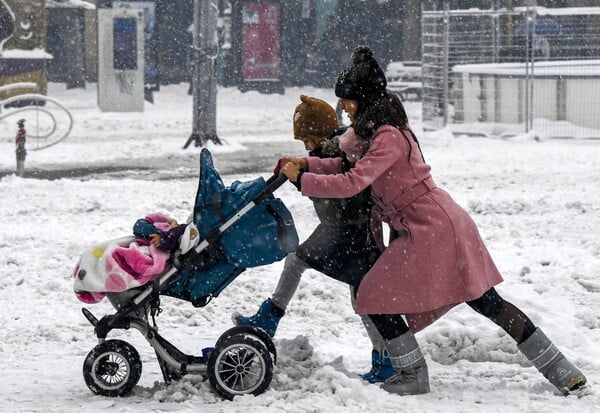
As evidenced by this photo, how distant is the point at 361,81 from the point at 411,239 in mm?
747

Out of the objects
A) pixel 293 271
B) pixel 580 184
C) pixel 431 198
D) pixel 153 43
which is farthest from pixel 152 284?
pixel 153 43

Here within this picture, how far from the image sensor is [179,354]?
5.61 meters

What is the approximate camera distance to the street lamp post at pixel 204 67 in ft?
59.4

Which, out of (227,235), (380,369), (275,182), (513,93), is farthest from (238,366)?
(513,93)

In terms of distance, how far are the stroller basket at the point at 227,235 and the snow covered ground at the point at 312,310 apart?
0.53 metres

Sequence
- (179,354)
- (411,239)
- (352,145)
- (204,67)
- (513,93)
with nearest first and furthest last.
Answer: (411,239), (352,145), (179,354), (204,67), (513,93)

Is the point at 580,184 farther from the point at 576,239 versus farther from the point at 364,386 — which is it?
the point at 364,386

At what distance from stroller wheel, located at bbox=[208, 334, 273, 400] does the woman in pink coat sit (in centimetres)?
50

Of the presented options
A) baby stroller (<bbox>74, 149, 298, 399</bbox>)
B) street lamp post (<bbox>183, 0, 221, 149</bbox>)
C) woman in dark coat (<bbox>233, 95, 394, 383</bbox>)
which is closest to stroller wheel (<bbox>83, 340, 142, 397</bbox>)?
baby stroller (<bbox>74, 149, 298, 399</bbox>)

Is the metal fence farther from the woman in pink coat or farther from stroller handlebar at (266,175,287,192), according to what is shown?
stroller handlebar at (266,175,287,192)

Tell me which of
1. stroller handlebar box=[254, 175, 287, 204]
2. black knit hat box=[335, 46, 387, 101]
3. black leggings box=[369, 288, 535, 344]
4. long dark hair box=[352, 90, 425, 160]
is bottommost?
black leggings box=[369, 288, 535, 344]

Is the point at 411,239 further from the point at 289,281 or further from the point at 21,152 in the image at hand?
the point at 21,152

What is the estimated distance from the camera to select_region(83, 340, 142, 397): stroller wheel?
18.0 feet

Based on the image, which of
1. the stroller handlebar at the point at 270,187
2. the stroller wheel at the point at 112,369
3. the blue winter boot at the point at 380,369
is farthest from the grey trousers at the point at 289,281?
the stroller wheel at the point at 112,369
